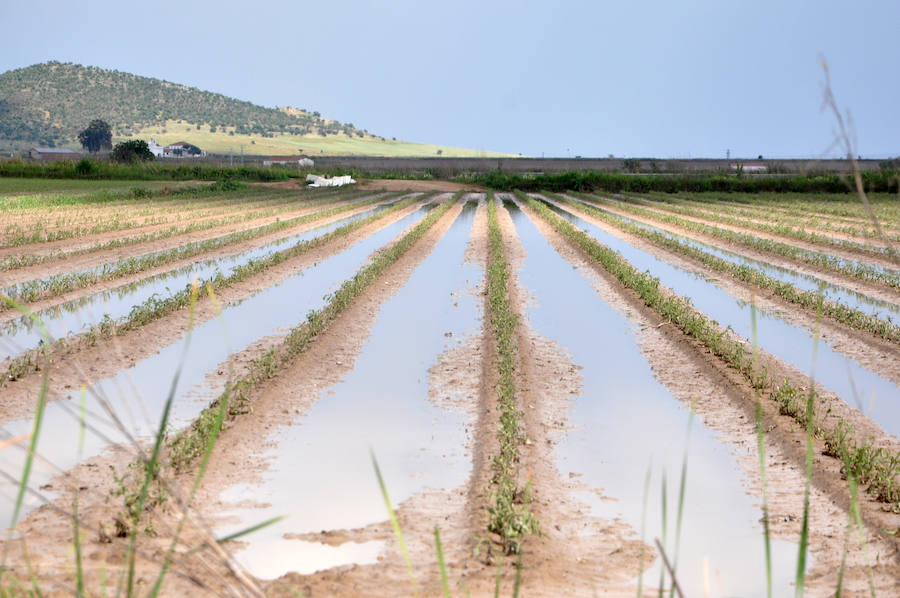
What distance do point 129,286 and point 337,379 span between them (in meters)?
6.62

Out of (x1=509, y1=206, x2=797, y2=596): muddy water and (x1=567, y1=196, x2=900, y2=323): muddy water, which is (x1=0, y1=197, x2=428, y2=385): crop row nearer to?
(x1=509, y1=206, x2=797, y2=596): muddy water

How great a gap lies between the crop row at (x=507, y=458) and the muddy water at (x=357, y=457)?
31 centimetres

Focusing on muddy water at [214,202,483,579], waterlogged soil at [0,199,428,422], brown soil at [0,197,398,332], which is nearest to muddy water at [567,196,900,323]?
muddy water at [214,202,483,579]

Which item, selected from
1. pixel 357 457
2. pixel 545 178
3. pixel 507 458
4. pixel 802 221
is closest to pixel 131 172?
pixel 545 178

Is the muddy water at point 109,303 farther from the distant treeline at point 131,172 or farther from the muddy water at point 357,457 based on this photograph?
the distant treeline at point 131,172

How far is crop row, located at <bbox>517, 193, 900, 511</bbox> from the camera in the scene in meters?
6.39

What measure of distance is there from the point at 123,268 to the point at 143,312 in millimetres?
4999

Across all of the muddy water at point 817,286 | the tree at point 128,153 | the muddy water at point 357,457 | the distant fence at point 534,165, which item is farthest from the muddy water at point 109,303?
the tree at point 128,153

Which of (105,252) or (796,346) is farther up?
(105,252)

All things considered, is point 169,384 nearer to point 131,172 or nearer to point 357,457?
point 357,457

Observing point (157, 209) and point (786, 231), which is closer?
point (786, 231)

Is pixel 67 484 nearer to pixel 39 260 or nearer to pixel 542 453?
pixel 542 453

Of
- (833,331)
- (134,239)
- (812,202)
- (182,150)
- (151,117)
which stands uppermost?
(151,117)

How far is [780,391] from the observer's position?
8672mm
